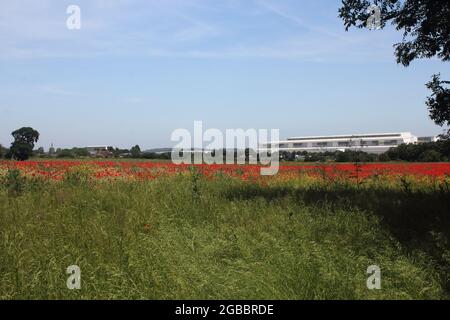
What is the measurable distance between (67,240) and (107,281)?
165cm

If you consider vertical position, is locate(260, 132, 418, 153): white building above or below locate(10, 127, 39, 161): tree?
above

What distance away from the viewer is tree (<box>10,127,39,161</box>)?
2977 cm

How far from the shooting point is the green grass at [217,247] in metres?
4.28

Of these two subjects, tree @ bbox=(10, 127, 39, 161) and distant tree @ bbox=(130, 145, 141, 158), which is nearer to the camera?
tree @ bbox=(10, 127, 39, 161)

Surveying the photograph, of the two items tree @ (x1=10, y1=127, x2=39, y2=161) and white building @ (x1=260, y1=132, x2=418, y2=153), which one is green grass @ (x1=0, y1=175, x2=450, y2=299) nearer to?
tree @ (x1=10, y1=127, x2=39, y2=161)

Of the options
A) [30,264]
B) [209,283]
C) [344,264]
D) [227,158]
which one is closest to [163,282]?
[209,283]

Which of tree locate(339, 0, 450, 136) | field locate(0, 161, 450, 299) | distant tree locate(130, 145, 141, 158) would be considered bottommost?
field locate(0, 161, 450, 299)

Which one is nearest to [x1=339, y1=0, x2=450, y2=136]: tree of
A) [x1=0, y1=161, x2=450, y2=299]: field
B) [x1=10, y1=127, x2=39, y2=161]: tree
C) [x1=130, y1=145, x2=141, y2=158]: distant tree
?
[x1=0, y1=161, x2=450, y2=299]: field

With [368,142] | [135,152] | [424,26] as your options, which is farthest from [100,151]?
[368,142]

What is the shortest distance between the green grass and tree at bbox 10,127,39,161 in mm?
23523

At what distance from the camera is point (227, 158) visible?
2112 cm

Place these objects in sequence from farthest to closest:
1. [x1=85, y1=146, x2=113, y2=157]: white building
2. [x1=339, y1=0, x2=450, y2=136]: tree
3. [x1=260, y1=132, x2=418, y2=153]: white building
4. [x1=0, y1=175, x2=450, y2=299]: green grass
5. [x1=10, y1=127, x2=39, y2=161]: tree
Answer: [x1=260, y1=132, x2=418, y2=153]: white building, [x1=85, y1=146, x2=113, y2=157]: white building, [x1=10, y1=127, x2=39, y2=161]: tree, [x1=339, y1=0, x2=450, y2=136]: tree, [x1=0, y1=175, x2=450, y2=299]: green grass
